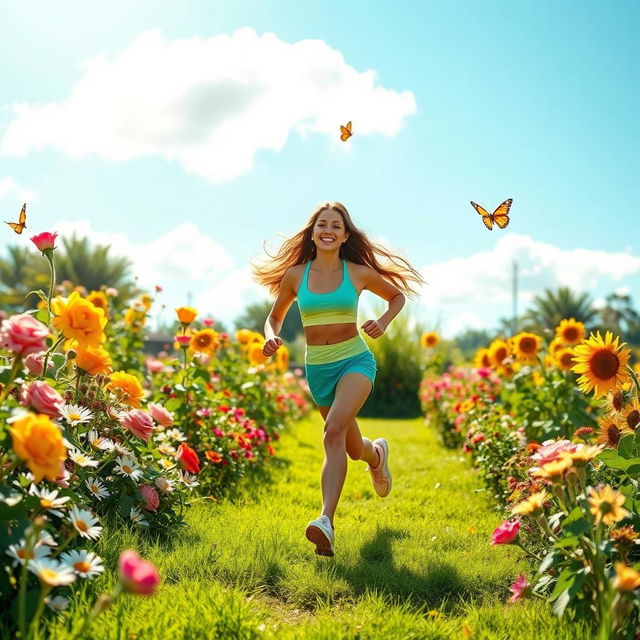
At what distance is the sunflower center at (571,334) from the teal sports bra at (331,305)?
3094 millimetres

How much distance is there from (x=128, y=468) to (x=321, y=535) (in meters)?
1.00

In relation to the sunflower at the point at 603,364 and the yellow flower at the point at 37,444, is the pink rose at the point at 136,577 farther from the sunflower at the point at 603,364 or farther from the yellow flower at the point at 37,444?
the sunflower at the point at 603,364

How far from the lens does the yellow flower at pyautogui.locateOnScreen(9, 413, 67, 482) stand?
1940mm

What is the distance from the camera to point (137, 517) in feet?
11.3

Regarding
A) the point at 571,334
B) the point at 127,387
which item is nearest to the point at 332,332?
the point at 127,387

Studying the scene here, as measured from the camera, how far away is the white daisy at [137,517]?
3.45 meters

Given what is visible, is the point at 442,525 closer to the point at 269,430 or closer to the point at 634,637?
the point at 634,637

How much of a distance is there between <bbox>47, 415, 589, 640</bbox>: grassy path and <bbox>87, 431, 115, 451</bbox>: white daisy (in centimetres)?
41

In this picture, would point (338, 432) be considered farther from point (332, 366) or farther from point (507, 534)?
point (507, 534)

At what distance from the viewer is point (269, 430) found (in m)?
7.32

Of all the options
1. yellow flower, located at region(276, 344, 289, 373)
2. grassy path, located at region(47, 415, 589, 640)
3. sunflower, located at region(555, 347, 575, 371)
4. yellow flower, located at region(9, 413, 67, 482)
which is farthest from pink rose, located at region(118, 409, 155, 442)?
yellow flower, located at region(276, 344, 289, 373)

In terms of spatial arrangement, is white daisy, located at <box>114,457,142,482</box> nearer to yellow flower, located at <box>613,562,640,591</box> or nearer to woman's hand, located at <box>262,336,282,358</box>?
woman's hand, located at <box>262,336,282,358</box>

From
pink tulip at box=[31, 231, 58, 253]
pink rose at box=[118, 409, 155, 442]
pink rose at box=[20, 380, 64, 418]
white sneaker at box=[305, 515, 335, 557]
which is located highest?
pink tulip at box=[31, 231, 58, 253]

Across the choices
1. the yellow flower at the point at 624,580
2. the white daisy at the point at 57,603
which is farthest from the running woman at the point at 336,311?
the yellow flower at the point at 624,580
